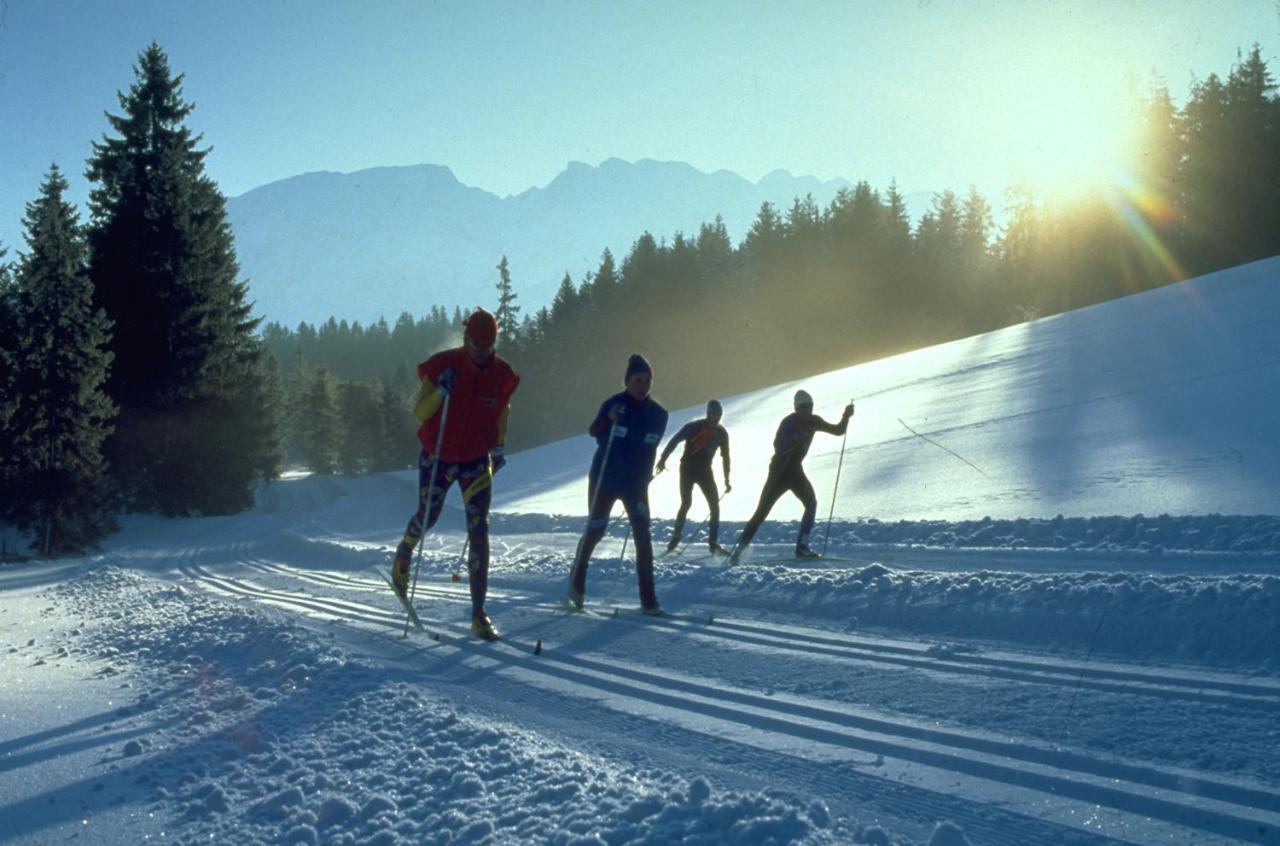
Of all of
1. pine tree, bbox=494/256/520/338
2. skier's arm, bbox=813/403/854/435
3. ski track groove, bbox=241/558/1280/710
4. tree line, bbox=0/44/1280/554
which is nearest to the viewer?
ski track groove, bbox=241/558/1280/710

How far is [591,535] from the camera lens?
7.69 metres

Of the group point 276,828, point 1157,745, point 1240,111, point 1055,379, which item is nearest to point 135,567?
point 276,828

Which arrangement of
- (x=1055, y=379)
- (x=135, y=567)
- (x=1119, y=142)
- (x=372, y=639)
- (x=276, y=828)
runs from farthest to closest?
1. (x=1119, y=142)
2. (x=1055, y=379)
3. (x=135, y=567)
4. (x=372, y=639)
5. (x=276, y=828)

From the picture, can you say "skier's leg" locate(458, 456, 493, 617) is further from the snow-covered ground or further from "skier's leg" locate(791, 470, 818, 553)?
"skier's leg" locate(791, 470, 818, 553)

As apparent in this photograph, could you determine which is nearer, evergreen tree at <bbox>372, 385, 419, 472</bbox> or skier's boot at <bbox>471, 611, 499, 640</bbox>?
skier's boot at <bbox>471, 611, 499, 640</bbox>

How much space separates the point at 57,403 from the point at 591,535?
18.3 metres

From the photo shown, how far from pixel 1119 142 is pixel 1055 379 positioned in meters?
40.3

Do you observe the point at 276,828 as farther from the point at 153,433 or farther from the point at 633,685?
the point at 153,433

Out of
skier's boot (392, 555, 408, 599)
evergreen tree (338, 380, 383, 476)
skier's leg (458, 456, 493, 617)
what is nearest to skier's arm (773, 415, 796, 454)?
skier's leg (458, 456, 493, 617)

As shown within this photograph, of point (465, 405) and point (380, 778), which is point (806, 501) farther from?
point (380, 778)

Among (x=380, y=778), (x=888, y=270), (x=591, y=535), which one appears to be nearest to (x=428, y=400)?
(x=591, y=535)

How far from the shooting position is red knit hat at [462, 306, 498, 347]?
6.43 metres

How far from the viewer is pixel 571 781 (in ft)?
11.1

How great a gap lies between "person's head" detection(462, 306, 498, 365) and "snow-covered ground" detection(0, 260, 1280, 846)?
2.15 m
